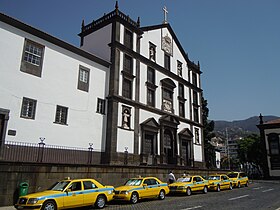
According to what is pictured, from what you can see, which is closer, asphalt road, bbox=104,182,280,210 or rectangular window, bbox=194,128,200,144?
asphalt road, bbox=104,182,280,210


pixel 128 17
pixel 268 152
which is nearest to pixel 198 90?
pixel 128 17

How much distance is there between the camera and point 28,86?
19.4 m

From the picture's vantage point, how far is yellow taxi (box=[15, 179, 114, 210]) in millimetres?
11305

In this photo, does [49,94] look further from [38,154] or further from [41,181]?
[41,181]

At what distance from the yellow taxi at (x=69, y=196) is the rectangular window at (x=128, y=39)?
1856 centimetres

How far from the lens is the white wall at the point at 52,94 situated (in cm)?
1834

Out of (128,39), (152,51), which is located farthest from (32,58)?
(152,51)

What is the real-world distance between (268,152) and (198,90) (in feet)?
82.8

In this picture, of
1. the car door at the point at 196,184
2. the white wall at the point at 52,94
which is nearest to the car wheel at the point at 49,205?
the white wall at the point at 52,94

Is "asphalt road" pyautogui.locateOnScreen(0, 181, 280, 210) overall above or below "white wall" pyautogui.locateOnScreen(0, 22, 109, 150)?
below

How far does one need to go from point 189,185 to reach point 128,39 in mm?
17510

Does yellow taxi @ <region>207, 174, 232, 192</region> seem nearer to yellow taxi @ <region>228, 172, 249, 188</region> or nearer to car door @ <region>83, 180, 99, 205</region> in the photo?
yellow taxi @ <region>228, 172, 249, 188</region>

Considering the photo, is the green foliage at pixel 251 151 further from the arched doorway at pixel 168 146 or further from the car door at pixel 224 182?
the car door at pixel 224 182

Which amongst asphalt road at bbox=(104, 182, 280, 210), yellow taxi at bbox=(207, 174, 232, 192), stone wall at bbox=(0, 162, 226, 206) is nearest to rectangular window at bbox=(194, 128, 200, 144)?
yellow taxi at bbox=(207, 174, 232, 192)
